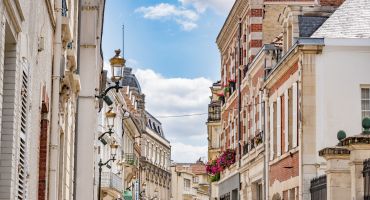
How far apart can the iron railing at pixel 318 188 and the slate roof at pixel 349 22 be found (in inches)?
186

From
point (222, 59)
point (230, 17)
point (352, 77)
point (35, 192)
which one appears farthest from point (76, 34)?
point (222, 59)

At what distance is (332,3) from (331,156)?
14.0 m

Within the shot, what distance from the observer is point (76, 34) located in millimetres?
18328

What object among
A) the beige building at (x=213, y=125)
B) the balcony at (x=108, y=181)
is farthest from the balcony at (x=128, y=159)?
the balcony at (x=108, y=181)

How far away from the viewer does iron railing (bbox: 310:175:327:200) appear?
2419cm

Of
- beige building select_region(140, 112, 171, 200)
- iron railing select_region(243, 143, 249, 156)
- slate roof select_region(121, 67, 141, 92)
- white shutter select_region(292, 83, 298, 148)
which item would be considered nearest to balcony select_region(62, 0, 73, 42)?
white shutter select_region(292, 83, 298, 148)

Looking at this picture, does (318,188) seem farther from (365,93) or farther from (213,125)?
(213,125)

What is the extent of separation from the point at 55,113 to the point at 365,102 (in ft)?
53.3

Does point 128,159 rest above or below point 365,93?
above

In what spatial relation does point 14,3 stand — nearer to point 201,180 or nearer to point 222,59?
point 222,59

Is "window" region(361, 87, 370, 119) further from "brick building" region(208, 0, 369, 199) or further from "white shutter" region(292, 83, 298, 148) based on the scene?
"white shutter" region(292, 83, 298, 148)

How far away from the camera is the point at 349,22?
28.9 meters

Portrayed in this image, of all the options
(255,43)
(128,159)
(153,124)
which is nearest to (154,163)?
(153,124)

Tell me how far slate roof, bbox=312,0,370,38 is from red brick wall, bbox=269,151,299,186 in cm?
390
